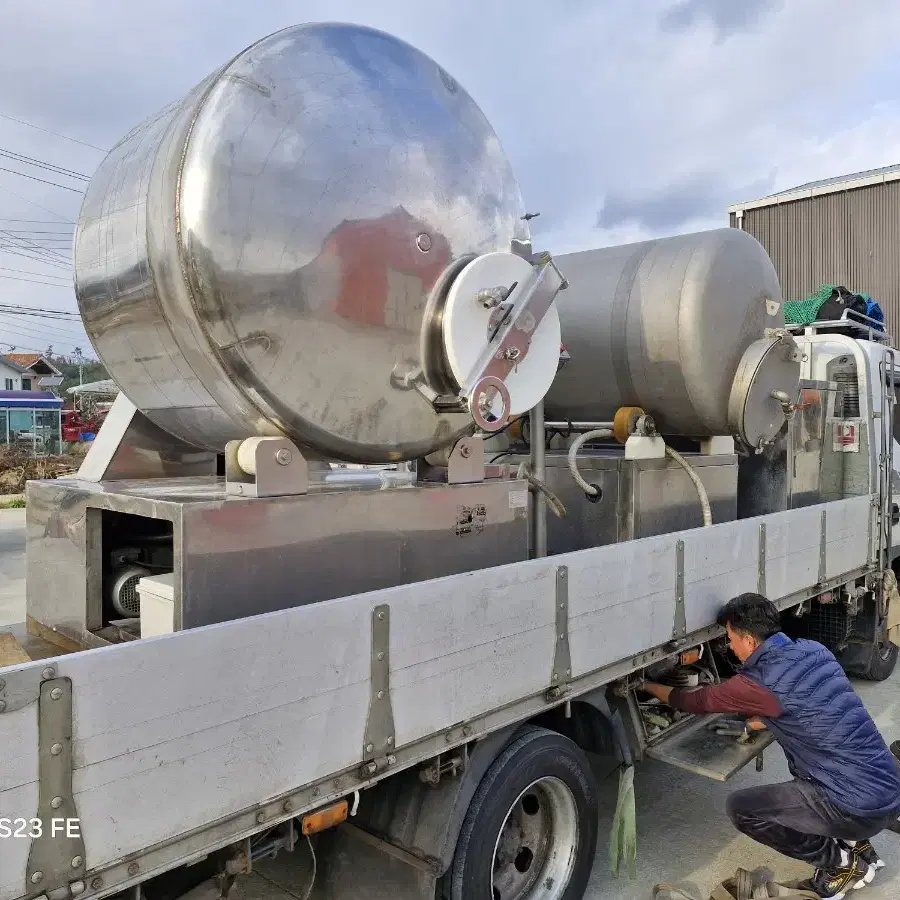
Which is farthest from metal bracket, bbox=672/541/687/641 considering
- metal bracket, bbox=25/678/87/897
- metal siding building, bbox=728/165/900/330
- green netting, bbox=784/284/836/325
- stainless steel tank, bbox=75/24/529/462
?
metal siding building, bbox=728/165/900/330

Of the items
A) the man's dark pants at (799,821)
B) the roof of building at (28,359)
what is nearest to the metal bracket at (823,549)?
the man's dark pants at (799,821)

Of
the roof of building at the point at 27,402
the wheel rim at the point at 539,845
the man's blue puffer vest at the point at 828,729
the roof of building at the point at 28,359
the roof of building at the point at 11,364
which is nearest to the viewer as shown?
the wheel rim at the point at 539,845

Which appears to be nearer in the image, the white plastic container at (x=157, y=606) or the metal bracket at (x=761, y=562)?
the white plastic container at (x=157, y=606)

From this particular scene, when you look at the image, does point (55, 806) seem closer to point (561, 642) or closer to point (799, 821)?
point (561, 642)

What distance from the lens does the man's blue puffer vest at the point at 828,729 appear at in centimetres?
344

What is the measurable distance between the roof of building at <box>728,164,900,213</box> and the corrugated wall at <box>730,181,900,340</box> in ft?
0.29

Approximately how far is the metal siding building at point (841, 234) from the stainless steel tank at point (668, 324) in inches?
370

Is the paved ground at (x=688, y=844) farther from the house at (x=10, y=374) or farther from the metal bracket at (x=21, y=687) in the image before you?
the house at (x=10, y=374)

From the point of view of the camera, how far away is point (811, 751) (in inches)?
139

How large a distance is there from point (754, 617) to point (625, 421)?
121 cm

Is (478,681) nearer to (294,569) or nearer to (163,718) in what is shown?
(294,569)

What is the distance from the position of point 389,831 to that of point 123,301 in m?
1.96

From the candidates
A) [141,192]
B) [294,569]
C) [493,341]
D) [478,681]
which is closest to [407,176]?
[493,341]

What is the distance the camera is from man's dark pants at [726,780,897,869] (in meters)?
3.45
